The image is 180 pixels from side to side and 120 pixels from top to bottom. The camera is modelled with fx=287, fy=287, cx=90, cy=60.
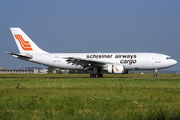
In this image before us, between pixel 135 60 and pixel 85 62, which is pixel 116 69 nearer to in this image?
pixel 135 60

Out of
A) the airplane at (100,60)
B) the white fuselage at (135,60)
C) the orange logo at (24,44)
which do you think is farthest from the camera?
the orange logo at (24,44)

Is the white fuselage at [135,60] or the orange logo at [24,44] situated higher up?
the orange logo at [24,44]

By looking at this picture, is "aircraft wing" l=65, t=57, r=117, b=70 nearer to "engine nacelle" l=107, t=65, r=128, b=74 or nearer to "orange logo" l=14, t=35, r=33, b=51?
"engine nacelle" l=107, t=65, r=128, b=74

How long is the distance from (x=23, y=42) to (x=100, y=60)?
1235 centimetres

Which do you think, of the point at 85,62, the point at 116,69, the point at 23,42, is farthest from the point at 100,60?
the point at 23,42

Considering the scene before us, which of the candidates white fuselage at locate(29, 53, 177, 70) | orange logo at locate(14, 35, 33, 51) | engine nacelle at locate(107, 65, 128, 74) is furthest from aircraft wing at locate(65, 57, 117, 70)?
orange logo at locate(14, 35, 33, 51)

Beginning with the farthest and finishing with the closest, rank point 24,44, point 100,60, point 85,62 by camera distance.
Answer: point 24,44 < point 100,60 < point 85,62

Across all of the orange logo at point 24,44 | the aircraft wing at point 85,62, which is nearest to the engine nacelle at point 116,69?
the aircraft wing at point 85,62

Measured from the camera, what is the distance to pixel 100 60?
41531 millimetres

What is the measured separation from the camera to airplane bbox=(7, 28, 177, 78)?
3947 centimetres

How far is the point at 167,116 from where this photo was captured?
29.2ft

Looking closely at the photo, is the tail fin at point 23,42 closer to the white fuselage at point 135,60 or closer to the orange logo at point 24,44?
the orange logo at point 24,44

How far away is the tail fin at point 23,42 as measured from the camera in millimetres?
44219

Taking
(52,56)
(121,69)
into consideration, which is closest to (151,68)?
(121,69)
